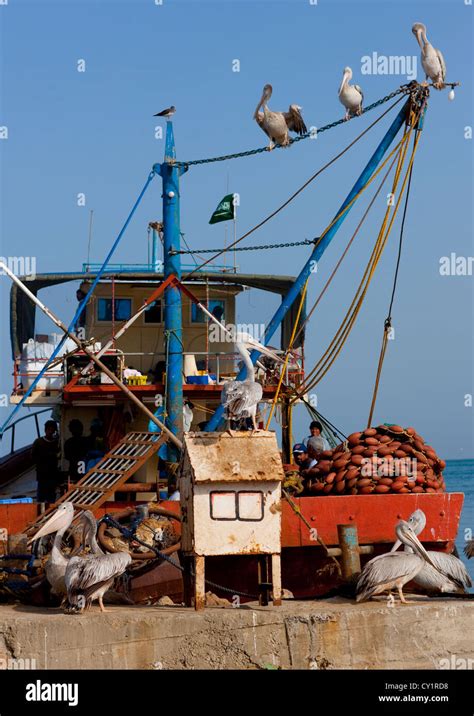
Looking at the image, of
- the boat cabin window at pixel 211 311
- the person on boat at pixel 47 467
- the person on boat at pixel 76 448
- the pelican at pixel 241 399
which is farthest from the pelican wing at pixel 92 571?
the boat cabin window at pixel 211 311

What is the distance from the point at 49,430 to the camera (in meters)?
19.4

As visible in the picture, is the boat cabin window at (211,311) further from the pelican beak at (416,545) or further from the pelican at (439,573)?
the pelican beak at (416,545)

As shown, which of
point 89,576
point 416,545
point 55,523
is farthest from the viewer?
point 55,523

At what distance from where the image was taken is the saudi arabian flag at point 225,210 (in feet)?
71.5

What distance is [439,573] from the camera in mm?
12234

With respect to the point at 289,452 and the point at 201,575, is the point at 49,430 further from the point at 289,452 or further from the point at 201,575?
the point at 201,575

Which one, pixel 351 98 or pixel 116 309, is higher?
pixel 351 98

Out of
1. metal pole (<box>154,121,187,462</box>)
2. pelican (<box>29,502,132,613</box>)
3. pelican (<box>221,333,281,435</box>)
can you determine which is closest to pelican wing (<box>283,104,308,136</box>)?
metal pole (<box>154,121,187,462</box>)

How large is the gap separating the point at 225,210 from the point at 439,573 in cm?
1115

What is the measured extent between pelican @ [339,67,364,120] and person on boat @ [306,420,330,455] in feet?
16.3

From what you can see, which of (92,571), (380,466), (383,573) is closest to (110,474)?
(380,466)

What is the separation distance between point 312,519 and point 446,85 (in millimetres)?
6957

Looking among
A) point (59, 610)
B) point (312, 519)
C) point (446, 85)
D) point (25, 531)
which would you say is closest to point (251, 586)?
point (312, 519)

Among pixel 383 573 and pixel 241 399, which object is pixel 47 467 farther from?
pixel 383 573
